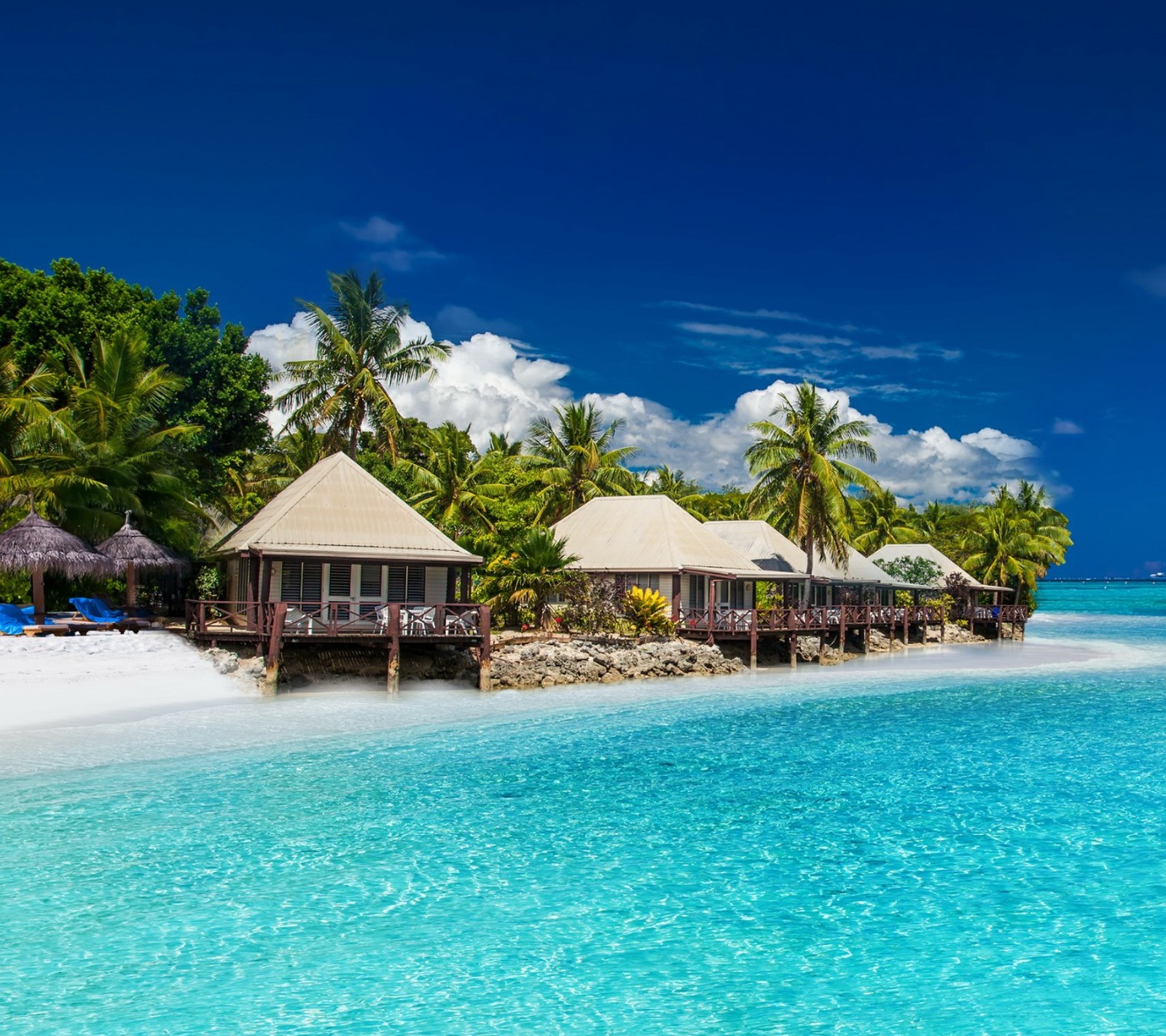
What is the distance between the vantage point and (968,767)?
676 inches

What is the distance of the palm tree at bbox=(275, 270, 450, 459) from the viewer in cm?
3575

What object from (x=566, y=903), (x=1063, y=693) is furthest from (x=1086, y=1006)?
(x=1063, y=693)

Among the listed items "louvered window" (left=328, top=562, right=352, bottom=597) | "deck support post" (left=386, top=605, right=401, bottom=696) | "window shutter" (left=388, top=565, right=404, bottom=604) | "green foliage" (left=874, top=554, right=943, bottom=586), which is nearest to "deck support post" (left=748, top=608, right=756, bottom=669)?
"window shutter" (left=388, top=565, right=404, bottom=604)

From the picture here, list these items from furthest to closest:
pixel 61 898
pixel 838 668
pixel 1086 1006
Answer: pixel 838 668 < pixel 61 898 < pixel 1086 1006

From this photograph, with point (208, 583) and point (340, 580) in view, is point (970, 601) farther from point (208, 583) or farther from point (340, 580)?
point (340, 580)

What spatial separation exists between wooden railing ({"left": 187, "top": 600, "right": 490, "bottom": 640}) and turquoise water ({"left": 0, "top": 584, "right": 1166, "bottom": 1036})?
6.39 meters

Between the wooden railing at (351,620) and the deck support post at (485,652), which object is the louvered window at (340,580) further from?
the deck support post at (485,652)

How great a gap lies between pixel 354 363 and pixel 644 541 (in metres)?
12.1

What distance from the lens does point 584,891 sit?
10.5m

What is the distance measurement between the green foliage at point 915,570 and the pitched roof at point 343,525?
34.1 meters

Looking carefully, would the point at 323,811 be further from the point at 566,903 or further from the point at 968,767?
the point at 968,767

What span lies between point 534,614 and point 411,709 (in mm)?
10803

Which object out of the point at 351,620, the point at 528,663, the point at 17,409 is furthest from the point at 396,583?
the point at 17,409

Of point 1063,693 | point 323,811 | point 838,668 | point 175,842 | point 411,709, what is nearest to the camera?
point 175,842
